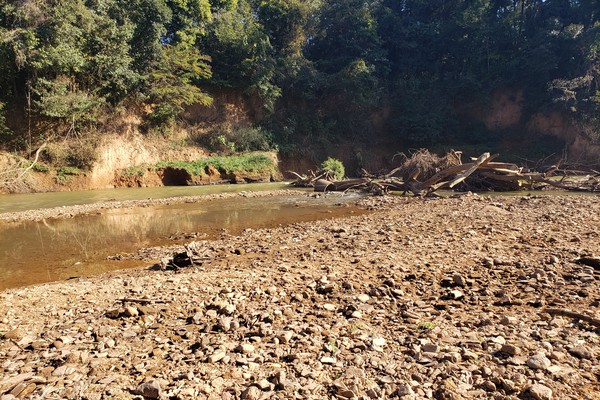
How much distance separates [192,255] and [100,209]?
354 inches

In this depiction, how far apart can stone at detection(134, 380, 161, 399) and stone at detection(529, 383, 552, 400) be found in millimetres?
2459

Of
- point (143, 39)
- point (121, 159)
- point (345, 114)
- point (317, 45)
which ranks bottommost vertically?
point (121, 159)

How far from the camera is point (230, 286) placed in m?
4.52

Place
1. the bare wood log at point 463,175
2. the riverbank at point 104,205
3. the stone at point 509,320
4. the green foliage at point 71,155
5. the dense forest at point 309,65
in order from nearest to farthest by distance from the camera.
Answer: the stone at point 509,320 → the riverbank at point 104,205 → the bare wood log at point 463,175 → the green foliage at point 71,155 → the dense forest at point 309,65

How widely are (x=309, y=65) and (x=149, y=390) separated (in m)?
32.1

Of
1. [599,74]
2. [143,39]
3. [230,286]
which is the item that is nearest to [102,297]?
[230,286]

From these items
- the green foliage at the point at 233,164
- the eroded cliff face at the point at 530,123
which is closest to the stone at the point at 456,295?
the green foliage at the point at 233,164

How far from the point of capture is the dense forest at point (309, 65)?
20344 millimetres

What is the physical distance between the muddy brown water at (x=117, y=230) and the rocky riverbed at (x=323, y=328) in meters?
1.27

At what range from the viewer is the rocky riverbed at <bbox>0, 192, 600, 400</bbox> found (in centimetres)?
259

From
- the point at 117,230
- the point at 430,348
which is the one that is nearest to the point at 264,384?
the point at 430,348

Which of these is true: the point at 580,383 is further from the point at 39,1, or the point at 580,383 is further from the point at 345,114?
the point at 345,114

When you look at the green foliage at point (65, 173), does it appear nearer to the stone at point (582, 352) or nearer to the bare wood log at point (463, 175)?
the bare wood log at point (463, 175)

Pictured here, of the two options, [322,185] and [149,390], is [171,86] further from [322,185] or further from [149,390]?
[149,390]
